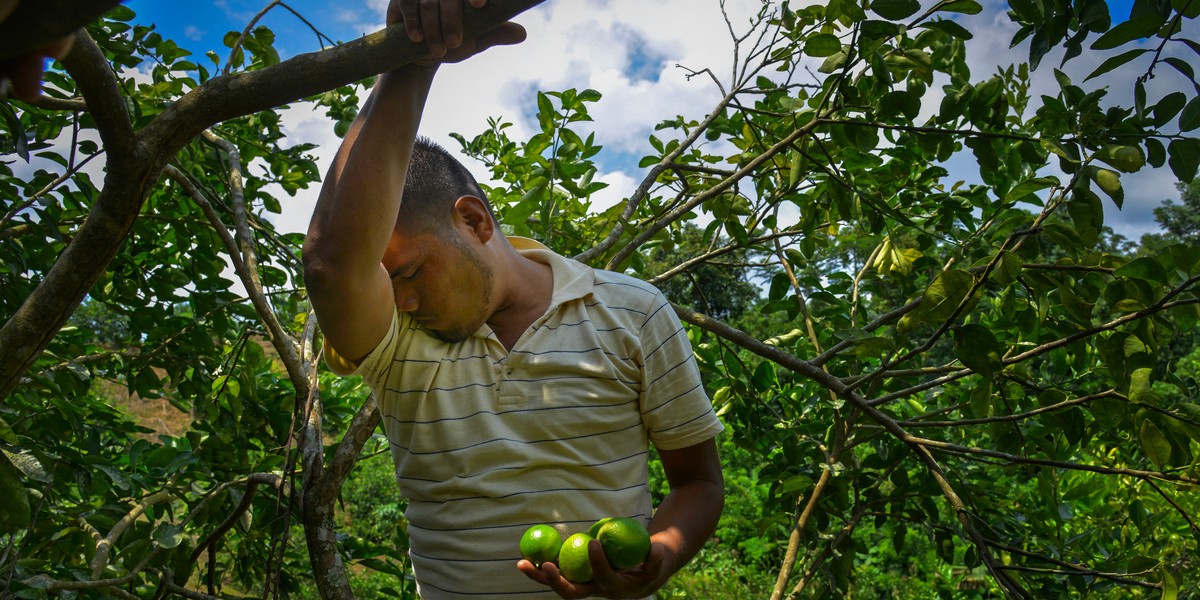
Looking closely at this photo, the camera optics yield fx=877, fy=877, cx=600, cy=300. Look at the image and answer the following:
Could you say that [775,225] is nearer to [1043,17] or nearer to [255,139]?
[1043,17]

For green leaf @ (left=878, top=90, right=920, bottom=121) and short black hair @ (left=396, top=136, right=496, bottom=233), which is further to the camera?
green leaf @ (left=878, top=90, right=920, bottom=121)

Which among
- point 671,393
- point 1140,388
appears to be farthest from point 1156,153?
point 671,393

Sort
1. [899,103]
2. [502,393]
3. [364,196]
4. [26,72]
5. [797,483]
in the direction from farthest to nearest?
[797,483]
[899,103]
[502,393]
[364,196]
[26,72]

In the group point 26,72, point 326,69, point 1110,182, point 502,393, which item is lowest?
point 26,72

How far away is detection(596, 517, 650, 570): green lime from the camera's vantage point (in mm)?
1375

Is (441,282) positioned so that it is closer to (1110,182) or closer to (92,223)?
(92,223)

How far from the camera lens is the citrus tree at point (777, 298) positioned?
1.58 metres

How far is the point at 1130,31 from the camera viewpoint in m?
1.43

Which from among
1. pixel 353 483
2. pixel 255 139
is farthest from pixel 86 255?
pixel 353 483

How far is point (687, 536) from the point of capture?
5.24 feet

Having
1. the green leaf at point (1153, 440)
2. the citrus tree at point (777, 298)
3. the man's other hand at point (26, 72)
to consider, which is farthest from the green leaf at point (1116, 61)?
the man's other hand at point (26, 72)

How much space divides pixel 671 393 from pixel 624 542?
32 cm

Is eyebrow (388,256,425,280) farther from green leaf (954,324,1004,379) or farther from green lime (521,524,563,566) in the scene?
green leaf (954,324,1004,379)

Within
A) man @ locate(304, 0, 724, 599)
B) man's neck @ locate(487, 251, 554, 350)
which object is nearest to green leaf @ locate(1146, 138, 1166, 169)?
man @ locate(304, 0, 724, 599)
